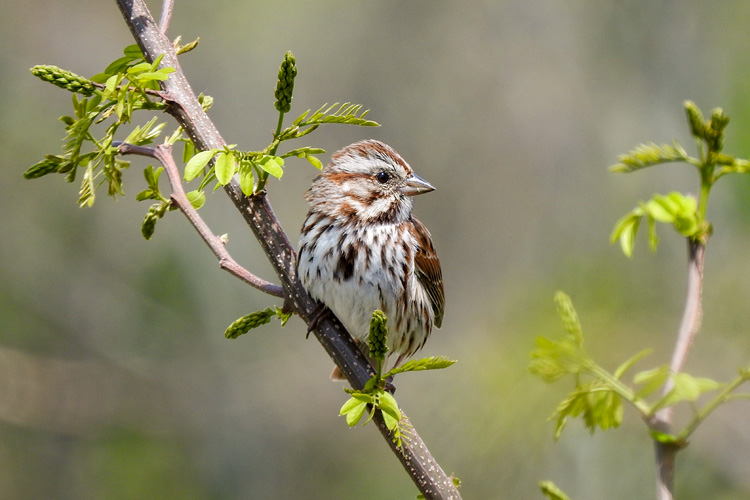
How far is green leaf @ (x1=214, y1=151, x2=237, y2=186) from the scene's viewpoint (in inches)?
59.9

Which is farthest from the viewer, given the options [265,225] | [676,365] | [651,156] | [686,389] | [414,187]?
[414,187]

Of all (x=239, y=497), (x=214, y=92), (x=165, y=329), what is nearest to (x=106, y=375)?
(x=165, y=329)

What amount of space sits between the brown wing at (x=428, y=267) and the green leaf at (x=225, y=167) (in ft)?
4.54

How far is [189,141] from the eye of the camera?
6.17ft

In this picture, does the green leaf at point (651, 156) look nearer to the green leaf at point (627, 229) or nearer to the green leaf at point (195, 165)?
the green leaf at point (627, 229)

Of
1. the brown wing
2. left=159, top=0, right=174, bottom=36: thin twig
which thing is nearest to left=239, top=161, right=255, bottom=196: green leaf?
left=159, top=0, right=174, bottom=36: thin twig

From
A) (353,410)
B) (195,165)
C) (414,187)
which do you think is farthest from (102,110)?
(414,187)

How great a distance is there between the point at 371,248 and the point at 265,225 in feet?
2.97

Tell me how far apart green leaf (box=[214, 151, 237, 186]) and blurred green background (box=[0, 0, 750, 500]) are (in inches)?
164

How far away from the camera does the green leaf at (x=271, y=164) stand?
1518 millimetres

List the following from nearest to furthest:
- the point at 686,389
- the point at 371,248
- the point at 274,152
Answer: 1. the point at 686,389
2. the point at 274,152
3. the point at 371,248

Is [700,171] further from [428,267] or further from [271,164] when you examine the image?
[428,267]

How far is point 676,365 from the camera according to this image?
4.86 ft

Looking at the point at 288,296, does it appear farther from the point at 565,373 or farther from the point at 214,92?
the point at 214,92
